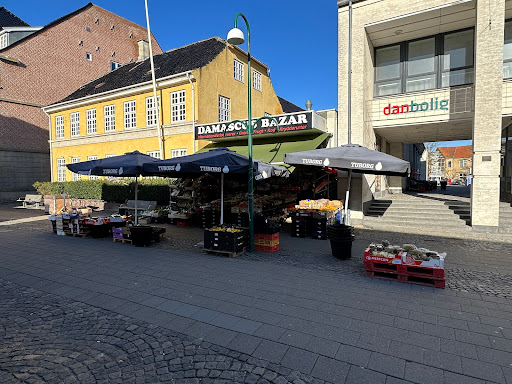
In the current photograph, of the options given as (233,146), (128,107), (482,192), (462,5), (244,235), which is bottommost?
(244,235)

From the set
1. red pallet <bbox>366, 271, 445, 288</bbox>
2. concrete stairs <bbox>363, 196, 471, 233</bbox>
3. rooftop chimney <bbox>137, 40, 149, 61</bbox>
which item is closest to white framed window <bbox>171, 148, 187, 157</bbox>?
concrete stairs <bbox>363, 196, 471, 233</bbox>

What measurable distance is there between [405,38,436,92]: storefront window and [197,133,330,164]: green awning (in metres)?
4.45

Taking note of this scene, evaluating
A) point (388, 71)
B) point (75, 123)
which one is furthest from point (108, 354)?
point (75, 123)

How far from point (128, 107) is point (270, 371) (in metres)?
20.5

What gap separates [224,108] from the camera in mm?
19953

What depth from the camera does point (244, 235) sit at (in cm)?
835

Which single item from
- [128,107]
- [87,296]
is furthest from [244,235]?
[128,107]

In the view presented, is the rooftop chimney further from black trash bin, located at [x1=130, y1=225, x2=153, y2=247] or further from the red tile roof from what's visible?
the red tile roof

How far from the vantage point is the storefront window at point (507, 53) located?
1157cm

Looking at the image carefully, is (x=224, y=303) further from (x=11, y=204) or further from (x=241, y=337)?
(x=11, y=204)

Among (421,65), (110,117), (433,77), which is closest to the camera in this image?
(433,77)

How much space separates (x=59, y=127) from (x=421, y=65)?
83.4 ft

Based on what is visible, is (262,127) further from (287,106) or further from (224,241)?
(287,106)

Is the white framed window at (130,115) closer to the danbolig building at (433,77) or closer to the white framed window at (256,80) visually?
the white framed window at (256,80)
